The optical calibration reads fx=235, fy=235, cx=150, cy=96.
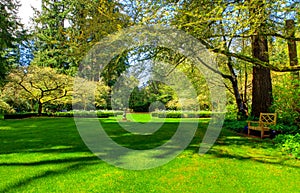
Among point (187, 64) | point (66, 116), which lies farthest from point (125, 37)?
point (66, 116)

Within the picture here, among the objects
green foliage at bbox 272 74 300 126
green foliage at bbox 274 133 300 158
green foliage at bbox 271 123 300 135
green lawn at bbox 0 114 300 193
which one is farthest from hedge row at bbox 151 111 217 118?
green lawn at bbox 0 114 300 193

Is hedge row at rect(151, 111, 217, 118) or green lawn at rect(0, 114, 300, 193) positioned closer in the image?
green lawn at rect(0, 114, 300, 193)

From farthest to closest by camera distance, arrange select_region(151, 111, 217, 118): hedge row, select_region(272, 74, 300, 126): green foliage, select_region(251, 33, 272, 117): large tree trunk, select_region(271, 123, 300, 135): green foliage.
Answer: select_region(151, 111, 217, 118): hedge row < select_region(251, 33, 272, 117): large tree trunk < select_region(272, 74, 300, 126): green foliage < select_region(271, 123, 300, 135): green foliage

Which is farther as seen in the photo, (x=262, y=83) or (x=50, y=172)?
(x=262, y=83)

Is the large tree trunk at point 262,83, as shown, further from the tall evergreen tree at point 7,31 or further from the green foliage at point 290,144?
the tall evergreen tree at point 7,31

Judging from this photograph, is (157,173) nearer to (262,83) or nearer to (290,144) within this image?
(290,144)

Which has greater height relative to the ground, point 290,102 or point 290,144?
point 290,102

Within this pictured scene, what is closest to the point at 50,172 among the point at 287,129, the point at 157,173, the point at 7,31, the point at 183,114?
the point at 157,173

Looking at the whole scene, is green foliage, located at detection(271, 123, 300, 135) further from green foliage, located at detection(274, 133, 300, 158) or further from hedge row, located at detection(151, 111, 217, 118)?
hedge row, located at detection(151, 111, 217, 118)

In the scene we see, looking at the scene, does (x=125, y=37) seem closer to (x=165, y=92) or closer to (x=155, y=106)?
(x=165, y=92)

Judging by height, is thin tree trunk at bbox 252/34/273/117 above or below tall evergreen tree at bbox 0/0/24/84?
below

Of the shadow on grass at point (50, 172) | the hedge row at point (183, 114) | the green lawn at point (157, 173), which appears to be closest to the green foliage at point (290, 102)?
the green lawn at point (157, 173)

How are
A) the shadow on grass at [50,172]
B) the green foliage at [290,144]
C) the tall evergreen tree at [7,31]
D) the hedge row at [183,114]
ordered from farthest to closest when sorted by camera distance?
the hedge row at [183,114] → the tall evergreen tree at [7,31] → the green foliage at [290,144] → the shadow on grass at [50,172]

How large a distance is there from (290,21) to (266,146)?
3601mm
